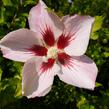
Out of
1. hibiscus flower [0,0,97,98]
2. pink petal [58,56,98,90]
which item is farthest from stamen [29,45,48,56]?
pink petal [58,56,98,90]

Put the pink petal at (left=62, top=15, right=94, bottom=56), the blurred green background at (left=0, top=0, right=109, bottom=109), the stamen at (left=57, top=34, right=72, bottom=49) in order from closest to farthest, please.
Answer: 1. the pink petal at (left=62, top=15, right=94, bottom=56)
2. the stamen at (left=57, top=34, right=72, bottom=49)
3. the blurred green background at (left=0, top=0, right=109, bottom=109)

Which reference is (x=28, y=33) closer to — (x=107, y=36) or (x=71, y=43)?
(x=71, y=43)

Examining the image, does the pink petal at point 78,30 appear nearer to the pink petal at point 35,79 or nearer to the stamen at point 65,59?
the stamen at point 65,59

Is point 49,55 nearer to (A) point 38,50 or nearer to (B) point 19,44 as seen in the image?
(A) point 38,50

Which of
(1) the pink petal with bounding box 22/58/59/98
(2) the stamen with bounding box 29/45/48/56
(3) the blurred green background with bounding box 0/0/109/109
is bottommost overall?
(3) the blurred green background with bounding box 0/0/109/109

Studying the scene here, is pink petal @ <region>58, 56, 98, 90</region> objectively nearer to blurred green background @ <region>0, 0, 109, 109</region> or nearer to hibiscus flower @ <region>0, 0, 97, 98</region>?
hibiscus flower @ <region>0, 0, 97, 98</region>

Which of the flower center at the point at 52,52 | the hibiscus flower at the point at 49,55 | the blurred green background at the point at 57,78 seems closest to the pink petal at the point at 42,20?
the hibiscus flower at the point at 49,55

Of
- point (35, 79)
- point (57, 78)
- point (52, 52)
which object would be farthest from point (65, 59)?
point (57, 78)
